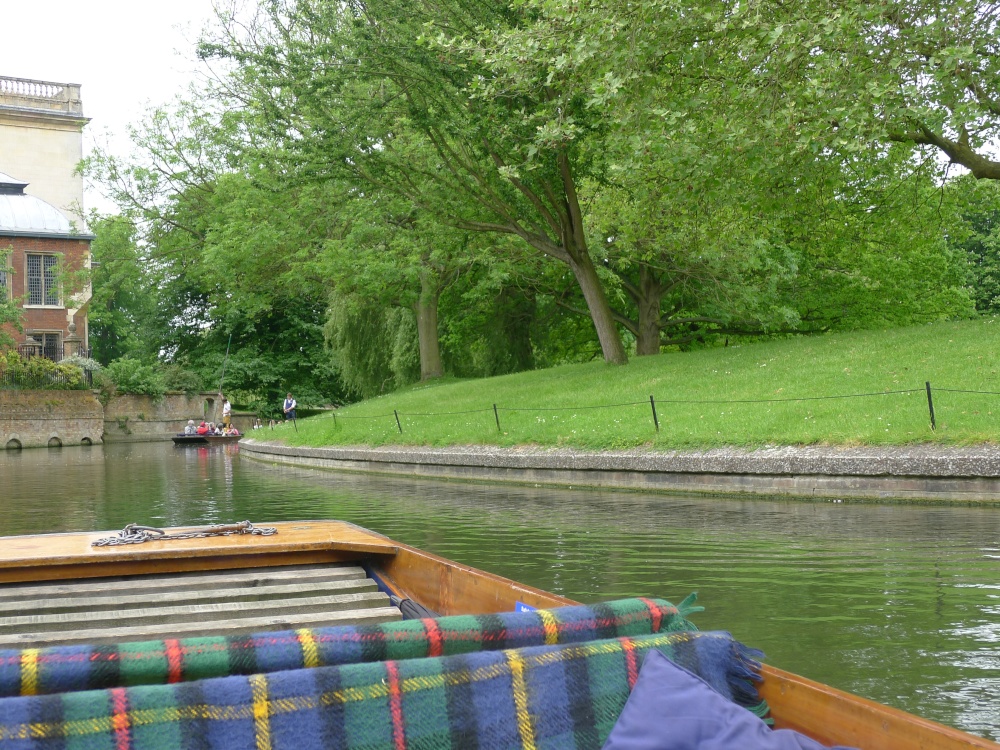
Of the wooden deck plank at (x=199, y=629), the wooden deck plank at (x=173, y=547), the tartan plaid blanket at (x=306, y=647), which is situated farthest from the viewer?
the wooden deck plank at (x=173, y=547)

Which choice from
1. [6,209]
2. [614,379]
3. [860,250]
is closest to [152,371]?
[6,209]

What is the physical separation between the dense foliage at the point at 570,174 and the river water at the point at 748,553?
565cm

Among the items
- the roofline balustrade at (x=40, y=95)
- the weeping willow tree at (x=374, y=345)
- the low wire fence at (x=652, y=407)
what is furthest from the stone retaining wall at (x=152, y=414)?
the low wire fence at (x=652, y=407)

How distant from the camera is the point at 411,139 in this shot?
79.5ft

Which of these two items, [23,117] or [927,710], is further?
[23,117]

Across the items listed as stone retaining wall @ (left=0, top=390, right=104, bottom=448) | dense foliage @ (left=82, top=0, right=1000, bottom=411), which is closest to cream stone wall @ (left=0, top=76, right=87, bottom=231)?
stone retaining wall @ (left=0, top=390, right=104, bottom=448)

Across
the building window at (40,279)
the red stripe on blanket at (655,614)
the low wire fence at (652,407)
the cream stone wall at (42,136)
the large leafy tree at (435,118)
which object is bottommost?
the red stripe on blanket at (655,614)

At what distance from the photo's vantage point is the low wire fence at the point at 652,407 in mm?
13609

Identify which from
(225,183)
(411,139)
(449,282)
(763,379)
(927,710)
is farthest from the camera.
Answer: (225,183)

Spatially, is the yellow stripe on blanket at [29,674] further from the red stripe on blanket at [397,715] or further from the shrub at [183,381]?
the shrub at [183,381]

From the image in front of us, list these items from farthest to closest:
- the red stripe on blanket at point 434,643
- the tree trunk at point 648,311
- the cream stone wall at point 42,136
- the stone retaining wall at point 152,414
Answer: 1. the cream stone wall at point 42,136
2. the stone retaining wall at point 152,414
3. the tree trunk at point 648,311
4. the red stripe on blanket at point 434,643

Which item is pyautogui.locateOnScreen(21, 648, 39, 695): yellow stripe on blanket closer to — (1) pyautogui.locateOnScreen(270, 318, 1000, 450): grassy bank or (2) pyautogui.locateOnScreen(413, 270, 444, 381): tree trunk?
(1) pyautogui.locateOnScreen(270, 318, 1000, 450): grassy bank

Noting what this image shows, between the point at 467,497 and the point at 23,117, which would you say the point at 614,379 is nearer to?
the point at 467,497

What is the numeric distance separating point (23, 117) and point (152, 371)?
63.1 feet
